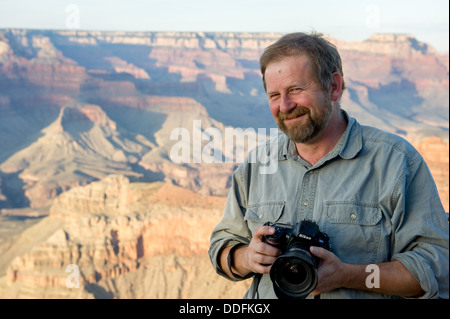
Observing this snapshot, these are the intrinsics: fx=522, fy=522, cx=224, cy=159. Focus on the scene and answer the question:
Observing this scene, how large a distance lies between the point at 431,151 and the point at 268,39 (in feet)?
448

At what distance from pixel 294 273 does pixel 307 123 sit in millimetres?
814

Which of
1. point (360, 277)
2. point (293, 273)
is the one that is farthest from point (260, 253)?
point (360, 277)

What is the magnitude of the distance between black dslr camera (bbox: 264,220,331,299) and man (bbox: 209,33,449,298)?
46 mm

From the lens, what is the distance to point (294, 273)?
8.57 feet

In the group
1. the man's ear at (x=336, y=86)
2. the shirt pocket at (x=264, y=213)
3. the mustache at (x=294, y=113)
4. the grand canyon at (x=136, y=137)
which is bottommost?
the shirt pocket at (x=264, y=213)

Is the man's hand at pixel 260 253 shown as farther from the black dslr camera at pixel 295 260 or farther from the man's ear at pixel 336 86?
the man's ear at pixel 336 86

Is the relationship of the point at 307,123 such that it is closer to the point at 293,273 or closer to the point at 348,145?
the point at 348,145

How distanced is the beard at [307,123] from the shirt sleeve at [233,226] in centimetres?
45

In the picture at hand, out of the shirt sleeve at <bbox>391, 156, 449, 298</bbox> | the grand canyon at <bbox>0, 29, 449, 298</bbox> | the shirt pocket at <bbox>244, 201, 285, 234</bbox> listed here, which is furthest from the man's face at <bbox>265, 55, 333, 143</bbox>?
the grand canyon at <bbox>0, 29, 449, 298</bbox>

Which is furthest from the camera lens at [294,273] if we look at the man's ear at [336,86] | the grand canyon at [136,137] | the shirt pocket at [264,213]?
the grand canyon at [136,137]

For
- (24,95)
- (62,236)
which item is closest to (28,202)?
(62,236)

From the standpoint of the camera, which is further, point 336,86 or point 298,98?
point 336,86

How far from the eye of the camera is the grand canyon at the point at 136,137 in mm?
26297

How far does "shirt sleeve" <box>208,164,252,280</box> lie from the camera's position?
311 centimetres
